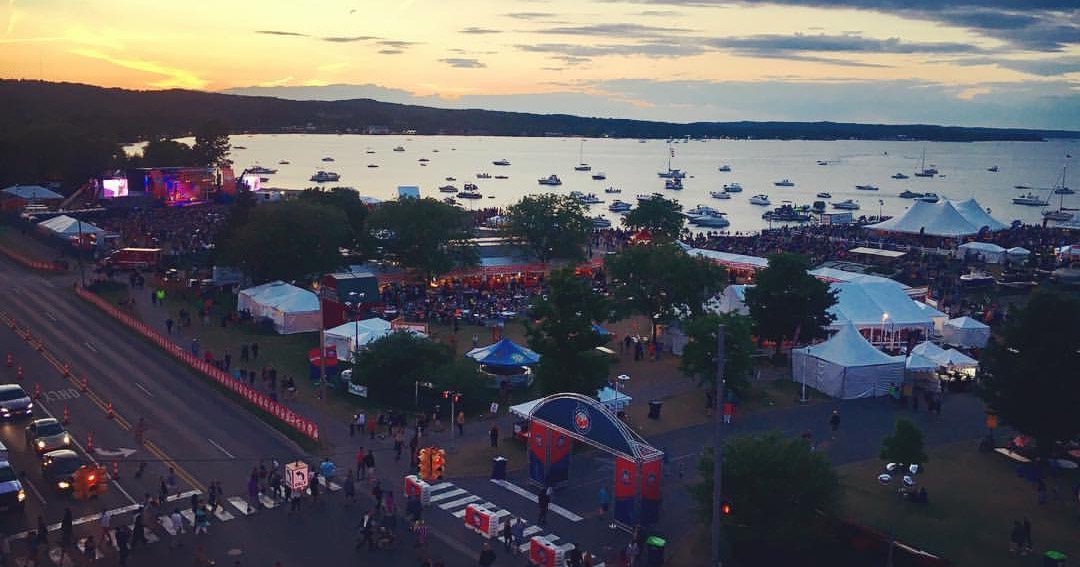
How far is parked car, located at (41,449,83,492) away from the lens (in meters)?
21.6

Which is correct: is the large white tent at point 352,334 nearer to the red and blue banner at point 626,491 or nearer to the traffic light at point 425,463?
the traffic light at point 425,463

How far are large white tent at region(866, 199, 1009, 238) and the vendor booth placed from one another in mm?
47474

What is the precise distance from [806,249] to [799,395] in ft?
123

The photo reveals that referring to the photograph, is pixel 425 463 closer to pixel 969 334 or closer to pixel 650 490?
pixel 650 490

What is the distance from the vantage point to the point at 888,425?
28.5 m

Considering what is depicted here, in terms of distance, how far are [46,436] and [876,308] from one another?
31692 millimetres

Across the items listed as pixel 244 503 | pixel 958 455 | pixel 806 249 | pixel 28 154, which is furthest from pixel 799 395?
pixel 28 154

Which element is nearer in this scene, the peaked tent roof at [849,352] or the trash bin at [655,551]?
the trash bin at [655,551]

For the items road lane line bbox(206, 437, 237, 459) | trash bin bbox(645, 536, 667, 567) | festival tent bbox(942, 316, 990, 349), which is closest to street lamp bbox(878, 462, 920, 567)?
trash bin bbox(645, 536, 667, 567)

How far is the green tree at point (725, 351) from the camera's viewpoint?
2914 cm

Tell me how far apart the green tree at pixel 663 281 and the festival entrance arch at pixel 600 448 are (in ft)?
50.5

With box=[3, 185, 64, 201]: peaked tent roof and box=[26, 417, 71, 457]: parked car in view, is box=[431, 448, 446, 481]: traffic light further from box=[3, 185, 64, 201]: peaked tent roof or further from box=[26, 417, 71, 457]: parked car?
box=[3, 185, 64, 201]: peaked tent roof

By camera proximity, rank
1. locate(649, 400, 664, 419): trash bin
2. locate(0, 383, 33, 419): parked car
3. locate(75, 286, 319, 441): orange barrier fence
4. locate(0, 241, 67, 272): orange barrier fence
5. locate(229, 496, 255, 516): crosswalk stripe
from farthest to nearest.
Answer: locate(0, 241, 67, 272): orange barrier fence, locate(649, 400, 664, 419): trash bin, locate(0, 383, 33, 419): parked car, locate(75, 286, 319, 441): orange barrier fence, locate(229, 496, 255, 516): crosswalk stripe


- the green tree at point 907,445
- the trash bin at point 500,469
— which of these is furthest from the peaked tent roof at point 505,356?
the green tree at point 907,445
